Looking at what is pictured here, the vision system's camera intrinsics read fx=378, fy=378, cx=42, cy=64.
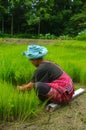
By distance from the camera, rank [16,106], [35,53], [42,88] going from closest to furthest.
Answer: [16,106], [42,88], [35,53]

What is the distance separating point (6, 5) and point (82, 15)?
564 centimetres

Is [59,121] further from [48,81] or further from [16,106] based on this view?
[48,81]

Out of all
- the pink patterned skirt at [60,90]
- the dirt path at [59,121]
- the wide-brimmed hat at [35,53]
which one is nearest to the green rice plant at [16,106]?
the dirt path at [59,121]

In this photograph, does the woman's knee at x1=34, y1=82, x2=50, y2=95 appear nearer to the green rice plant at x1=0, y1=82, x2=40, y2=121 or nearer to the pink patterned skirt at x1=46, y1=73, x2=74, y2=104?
the pink patterned skirt at x1=46, y1=73, x2=74, y2=104

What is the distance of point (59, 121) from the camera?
3693 mm

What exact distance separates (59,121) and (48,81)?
63cm

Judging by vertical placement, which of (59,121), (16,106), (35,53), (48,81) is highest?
(35,53)

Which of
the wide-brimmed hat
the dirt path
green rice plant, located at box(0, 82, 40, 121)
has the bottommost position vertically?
the dirt path

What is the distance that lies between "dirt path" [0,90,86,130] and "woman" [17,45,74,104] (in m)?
0.16

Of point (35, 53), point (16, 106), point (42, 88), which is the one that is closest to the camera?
point (16, 106)

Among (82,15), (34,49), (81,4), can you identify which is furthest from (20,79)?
(81,4)

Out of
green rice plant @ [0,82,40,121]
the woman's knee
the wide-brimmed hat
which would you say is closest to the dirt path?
green rice plant @ [0,82,40,121]

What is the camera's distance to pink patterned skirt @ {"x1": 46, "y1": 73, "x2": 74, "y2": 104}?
4044mm

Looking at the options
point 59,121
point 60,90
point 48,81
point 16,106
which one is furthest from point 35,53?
point 59,121
